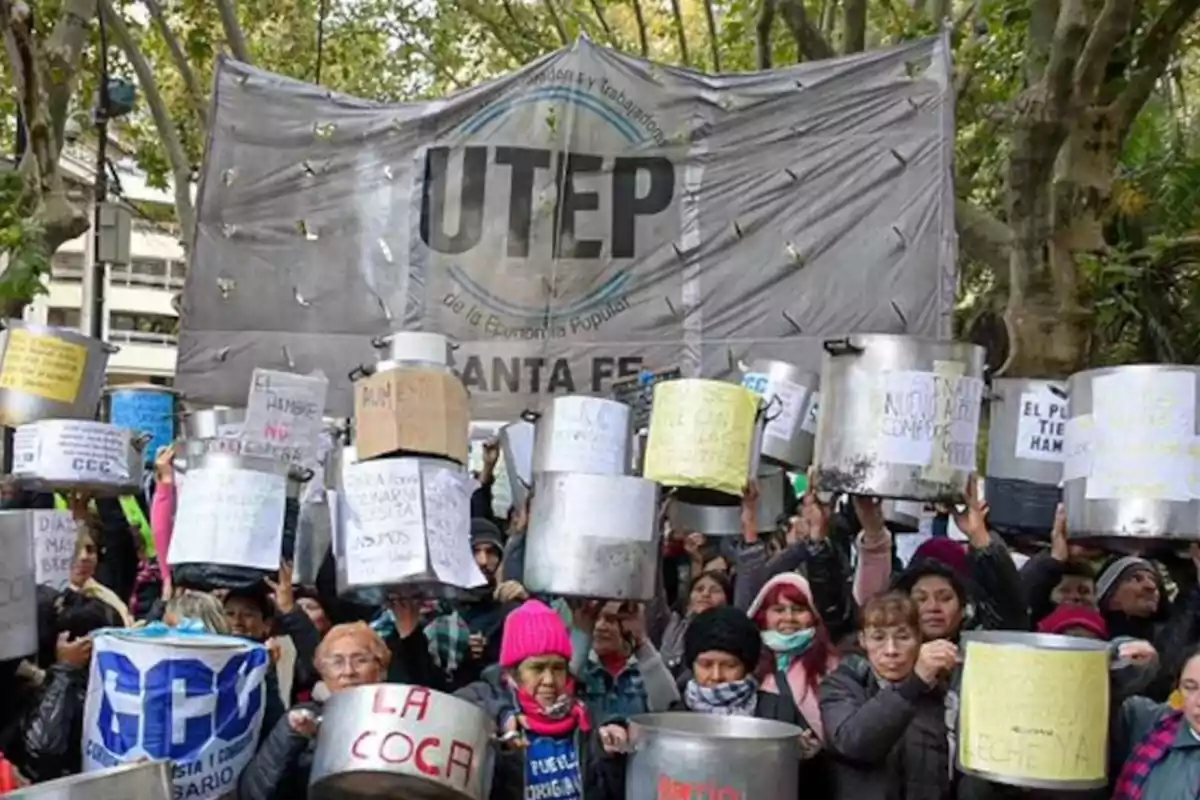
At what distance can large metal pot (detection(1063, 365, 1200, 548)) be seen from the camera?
4.55 m

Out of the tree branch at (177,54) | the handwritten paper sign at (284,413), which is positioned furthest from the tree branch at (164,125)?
the handwritten paper sign at (284,413)

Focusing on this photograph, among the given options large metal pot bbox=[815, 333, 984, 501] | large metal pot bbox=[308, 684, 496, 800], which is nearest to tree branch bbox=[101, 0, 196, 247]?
large metal pot bbox=[815, 333, 984, 501]

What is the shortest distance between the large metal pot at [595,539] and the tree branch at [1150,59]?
405cm

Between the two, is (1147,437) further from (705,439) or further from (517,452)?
(517,452)

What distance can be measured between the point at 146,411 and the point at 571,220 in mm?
2203

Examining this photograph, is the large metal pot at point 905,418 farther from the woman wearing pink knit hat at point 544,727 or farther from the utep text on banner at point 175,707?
the utep text on banner at point 175,707

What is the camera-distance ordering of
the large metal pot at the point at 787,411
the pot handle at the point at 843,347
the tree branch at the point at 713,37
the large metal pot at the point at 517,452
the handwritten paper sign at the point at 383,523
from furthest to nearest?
the tree branch at the point at 713,37
the large metal pot at the point at 517,452
the large metal pot at the point at 787,411
the handwritten paper sign at the point at 383,523
the pot handle at the point at 843,347

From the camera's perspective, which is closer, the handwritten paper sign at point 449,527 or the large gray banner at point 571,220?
the handwritten paper sign at point 449,527

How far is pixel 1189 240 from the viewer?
9891 millimetres

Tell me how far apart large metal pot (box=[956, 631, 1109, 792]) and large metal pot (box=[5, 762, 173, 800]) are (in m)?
1.88

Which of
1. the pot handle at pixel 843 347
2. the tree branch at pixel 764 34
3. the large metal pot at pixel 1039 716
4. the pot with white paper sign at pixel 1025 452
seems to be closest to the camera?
the large metal pot at pixel 1039 716

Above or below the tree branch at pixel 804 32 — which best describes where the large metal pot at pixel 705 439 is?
below

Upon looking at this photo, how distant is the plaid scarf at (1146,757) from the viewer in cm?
410

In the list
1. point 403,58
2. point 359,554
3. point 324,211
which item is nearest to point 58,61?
point 324,211
